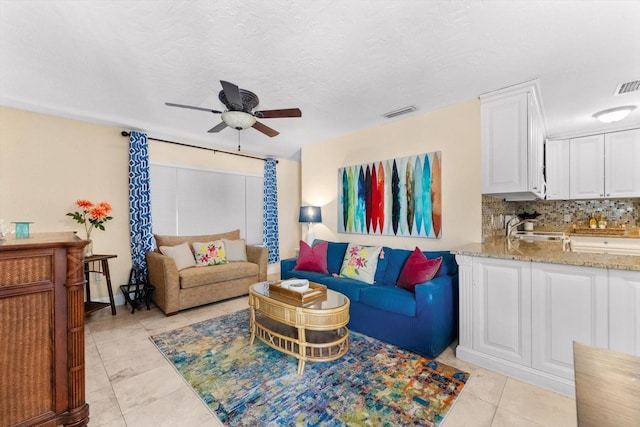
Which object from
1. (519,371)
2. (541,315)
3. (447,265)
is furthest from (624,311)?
(447,265)

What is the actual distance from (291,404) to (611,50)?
3.48 meters

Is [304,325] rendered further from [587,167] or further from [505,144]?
[587,167]

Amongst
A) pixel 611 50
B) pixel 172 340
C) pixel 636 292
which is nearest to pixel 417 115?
pixel 611 50

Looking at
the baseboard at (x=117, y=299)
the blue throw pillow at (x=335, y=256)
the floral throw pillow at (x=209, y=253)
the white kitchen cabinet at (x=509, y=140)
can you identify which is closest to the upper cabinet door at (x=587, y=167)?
the white kitchen cabinet at (x=509, y=140)

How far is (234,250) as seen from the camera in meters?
4.40

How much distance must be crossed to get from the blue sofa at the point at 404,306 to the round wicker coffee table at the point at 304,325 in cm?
42

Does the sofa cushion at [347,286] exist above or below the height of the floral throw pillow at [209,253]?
below

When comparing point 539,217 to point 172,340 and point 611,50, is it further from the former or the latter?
point 172,340

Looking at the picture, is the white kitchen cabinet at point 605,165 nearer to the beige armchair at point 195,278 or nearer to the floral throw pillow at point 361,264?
the floral throw pillow at point 361,264

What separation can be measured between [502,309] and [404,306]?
766 millimetres

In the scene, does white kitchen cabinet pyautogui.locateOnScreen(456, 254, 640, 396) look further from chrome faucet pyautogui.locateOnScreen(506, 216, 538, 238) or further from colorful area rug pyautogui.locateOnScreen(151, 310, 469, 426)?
chrome faucet pyautogui.locateOnScreen(506, 216, 538, 238)

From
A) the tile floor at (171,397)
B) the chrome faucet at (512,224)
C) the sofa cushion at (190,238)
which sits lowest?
the tile floor at (171,397)

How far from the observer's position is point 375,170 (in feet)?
12.6

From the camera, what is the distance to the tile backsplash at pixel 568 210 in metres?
3.87
